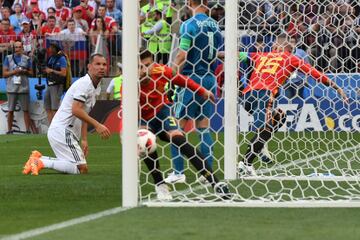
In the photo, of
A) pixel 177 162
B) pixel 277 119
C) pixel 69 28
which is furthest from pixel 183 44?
pixel 69 28

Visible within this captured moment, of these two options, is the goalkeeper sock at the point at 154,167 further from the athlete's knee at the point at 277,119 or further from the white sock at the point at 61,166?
the athlete's knee at the point at 277,119

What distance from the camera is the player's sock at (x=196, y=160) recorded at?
10.8 m

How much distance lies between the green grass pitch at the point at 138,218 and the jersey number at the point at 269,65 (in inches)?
109

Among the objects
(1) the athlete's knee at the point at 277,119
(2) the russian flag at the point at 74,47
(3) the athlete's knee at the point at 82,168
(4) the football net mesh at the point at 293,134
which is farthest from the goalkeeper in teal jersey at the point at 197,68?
(2) the russian flag at the point at 74,47

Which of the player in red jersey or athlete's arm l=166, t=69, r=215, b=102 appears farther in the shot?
athlete's arm l=166, t=69, r=215, b=102

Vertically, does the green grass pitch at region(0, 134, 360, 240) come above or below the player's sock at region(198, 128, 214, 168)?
below

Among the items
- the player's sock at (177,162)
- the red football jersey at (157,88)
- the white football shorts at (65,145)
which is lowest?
the player's sock at (177,162)

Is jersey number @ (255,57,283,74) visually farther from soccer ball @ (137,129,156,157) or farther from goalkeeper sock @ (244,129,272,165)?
soccer ball @ (137,129,156,157)

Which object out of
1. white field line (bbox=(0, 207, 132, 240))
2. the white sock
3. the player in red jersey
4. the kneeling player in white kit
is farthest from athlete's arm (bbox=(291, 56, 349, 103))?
white field line (bbox=(0, 207, 132, 240))

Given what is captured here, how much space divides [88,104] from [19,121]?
1293cm

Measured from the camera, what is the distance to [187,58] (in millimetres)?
12891

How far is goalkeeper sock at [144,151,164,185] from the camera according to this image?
35.7ft

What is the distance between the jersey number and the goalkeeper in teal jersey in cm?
131

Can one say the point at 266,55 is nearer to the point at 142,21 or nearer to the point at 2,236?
the point at 142,21
